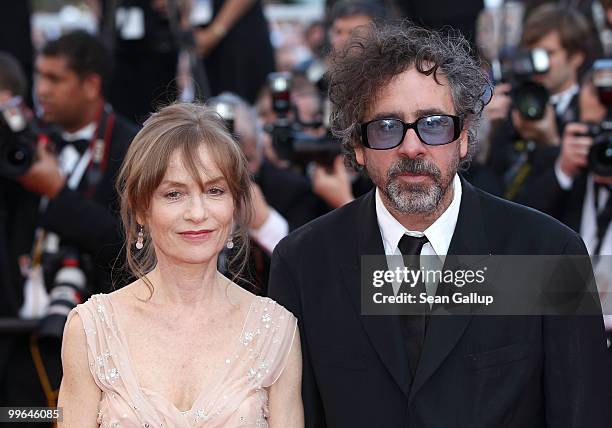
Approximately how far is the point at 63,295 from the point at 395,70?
2.13m

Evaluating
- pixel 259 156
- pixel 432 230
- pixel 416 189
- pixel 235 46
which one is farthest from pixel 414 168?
pixel 235 46

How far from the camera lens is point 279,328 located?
2.94m

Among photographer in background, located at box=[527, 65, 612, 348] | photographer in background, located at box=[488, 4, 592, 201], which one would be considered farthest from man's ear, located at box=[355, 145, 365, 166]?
photographer in background, located at box=[488, 4, 592, 201]

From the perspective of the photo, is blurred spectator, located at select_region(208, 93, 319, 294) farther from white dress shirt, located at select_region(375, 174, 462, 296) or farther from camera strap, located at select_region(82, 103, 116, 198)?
white dress shirt, located at select_region(375, 174, 462, 296)

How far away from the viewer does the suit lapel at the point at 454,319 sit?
2850 millimetres

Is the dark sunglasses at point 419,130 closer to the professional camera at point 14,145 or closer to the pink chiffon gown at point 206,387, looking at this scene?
the pink chiffon gown at point 206,387

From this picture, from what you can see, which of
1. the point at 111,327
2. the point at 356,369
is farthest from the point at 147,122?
the point at 356,369

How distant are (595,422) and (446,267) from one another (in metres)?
0.55

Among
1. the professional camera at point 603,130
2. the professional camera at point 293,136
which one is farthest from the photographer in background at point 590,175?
the professional camera at point 293,136

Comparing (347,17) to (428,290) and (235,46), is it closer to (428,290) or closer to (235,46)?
(235,46)

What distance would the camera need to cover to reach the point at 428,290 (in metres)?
2.96

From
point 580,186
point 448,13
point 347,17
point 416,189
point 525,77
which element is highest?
point 448,13

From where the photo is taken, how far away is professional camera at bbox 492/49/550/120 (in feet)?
16.2

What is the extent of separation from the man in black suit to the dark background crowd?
1139 mm
